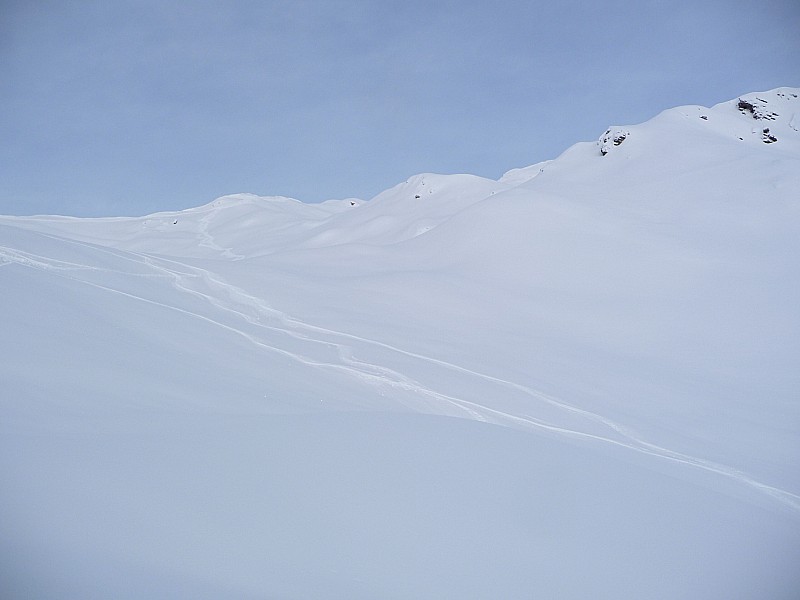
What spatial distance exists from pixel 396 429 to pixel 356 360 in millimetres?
2156

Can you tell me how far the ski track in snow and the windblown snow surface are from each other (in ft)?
0.18

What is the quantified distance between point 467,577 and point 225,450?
217 cm

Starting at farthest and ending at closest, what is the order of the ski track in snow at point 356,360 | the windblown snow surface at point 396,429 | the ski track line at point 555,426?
the ski track in snow at point 356,360 < the ski track line at point 555,426 < the windblown snow surface at point 396,429

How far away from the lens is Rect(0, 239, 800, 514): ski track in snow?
6129 millimetres

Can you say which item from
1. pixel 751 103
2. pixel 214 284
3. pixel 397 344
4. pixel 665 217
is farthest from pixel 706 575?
pixel 751 103

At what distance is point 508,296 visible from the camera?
13.0m

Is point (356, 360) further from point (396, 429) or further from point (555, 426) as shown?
point (555, 426)

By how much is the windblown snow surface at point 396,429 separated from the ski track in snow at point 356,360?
55mm

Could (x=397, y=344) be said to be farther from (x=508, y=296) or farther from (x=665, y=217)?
(x=665, y=217)

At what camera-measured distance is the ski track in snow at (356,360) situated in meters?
6.13

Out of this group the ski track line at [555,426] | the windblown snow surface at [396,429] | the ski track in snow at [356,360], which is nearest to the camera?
the windblown snow surface at [396,429]

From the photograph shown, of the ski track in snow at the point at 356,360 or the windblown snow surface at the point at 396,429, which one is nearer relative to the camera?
the windblown snow surface at the point at 396,429

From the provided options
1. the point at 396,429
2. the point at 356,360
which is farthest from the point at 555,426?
the point at 356,360

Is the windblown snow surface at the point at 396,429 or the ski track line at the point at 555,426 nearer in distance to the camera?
the windblown snow surface at the point at 396,429
